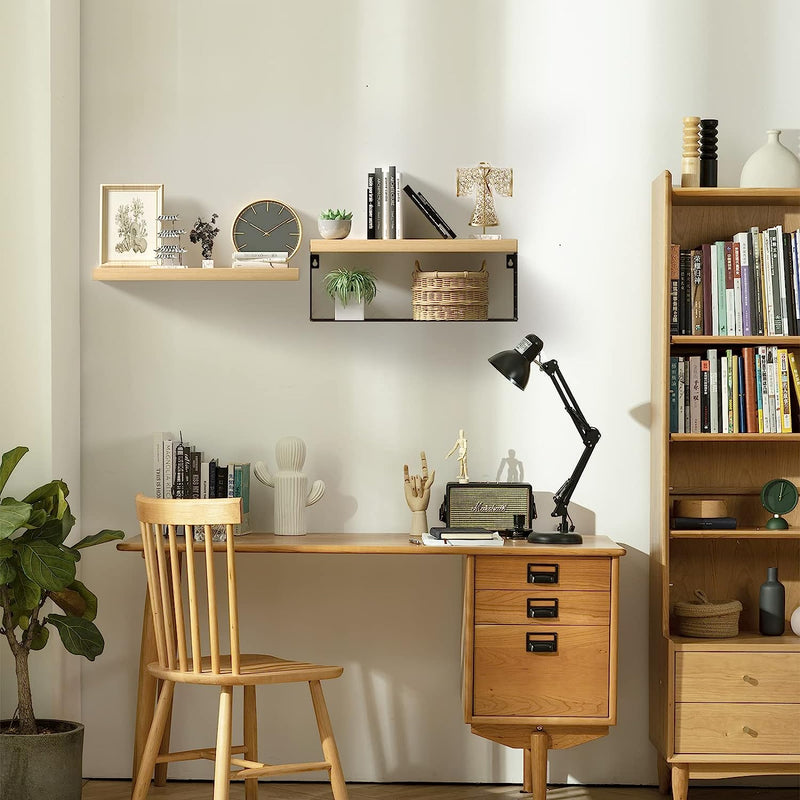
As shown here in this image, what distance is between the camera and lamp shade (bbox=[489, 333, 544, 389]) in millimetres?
3129

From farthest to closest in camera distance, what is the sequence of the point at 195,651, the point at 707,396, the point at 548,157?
the point at 548,157, the point at 707,396, the point at 195,651

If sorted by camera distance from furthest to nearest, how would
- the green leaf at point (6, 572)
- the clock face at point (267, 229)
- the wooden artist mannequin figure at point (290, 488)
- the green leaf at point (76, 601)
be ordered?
the clock face at point (267, 229), the wooden artist mannequin figure at point (290, 488), the green leaf at point (76, 601), the green leaf at point (6, 572)

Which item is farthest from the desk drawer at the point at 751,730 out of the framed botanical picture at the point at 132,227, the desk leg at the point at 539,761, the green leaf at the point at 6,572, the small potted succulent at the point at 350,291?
the framed botanical picture at the point at 132,227

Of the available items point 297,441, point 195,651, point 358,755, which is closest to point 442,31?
point 297,441

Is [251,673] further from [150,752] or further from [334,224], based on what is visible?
[334,224]

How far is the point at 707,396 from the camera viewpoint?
10.4 ft

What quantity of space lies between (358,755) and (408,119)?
2.11 m

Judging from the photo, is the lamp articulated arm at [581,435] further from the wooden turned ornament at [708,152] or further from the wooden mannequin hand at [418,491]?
the wooden turned ornament at [708,152]

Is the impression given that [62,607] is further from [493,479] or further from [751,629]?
[751,629]

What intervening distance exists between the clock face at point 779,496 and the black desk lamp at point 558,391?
1.81 feet

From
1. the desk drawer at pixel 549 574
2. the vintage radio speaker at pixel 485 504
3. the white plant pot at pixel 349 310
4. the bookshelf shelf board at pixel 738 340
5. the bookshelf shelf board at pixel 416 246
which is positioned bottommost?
the desk drawer at pixel 549 574

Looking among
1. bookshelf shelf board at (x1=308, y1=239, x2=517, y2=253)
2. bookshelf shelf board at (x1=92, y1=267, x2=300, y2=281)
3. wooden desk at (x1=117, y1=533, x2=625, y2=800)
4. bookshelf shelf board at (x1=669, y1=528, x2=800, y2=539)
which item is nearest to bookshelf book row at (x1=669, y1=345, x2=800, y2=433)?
bookshelf shelf board at (x1=669, y1=528, x2=800, y2=539)

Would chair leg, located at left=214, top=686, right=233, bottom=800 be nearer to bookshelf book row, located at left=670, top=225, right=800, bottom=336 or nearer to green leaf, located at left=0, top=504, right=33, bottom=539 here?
green leaf, located at left=0, top=504, right=33, bottom=539

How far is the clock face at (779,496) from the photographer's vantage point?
10.4ft
